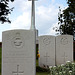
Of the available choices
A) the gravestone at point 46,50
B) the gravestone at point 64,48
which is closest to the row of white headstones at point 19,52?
the gravestone at point 46,50

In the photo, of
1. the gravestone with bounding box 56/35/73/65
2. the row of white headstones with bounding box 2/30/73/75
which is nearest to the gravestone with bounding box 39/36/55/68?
the gravestone with bounding box 56/35/73/65

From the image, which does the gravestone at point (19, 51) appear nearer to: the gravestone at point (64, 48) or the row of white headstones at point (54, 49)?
the row of white headstones at point (54, 49)

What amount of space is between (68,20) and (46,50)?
9.57 meters

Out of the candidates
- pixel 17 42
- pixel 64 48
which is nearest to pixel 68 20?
pixel 64 48

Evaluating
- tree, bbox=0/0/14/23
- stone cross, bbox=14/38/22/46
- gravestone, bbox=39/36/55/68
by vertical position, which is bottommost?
gravestone, bbox=39/36/55/68

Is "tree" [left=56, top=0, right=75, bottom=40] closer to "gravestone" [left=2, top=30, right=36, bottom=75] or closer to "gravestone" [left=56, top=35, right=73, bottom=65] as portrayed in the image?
"gravestone" [left=56, top=35, right=73, bottom=65]

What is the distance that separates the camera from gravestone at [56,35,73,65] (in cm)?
1084

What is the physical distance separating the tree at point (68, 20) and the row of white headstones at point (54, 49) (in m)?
8.34

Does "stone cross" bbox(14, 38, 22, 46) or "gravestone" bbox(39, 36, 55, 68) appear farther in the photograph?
"gravestone" bbox(39, 36, 55, 68)

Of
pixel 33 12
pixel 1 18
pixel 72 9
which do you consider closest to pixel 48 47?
pixel 33 12

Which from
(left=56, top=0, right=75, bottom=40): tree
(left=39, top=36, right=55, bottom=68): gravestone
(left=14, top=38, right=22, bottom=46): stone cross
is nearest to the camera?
(left=14, top=38, right=22, bottom=46): stone cross

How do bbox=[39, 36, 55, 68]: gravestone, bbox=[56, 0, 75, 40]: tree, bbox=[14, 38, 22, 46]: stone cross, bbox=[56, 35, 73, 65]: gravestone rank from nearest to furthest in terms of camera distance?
Result: bbox=[14, 38, 22, 46]: stone cross → bbox=[39, 36, 55, 68]: gravestone → bbox=[56, 35, 73, 65]: gravestone → bbox=[56, 0, 75, 40]: tree

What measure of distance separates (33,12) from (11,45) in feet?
11.3

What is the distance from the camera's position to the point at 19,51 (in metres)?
6.11
